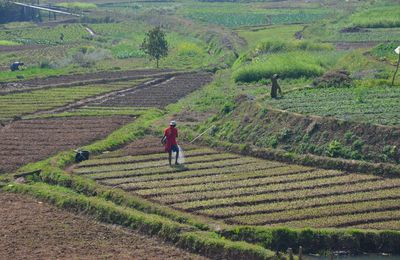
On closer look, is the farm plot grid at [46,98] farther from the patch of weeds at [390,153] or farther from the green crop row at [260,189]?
the patch of weeds at [390,153]

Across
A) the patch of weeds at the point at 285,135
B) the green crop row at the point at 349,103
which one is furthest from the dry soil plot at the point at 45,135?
the patch of weeds at the point at 285,135

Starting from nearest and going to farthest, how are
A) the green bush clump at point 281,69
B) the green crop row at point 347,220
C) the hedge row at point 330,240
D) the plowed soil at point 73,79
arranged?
the hedge row at point 330,240, the green crop row at point 347,220, the green bush clump at point 281,69, the plowed soil at point 73,79

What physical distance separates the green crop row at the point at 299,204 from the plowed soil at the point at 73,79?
84.0ft

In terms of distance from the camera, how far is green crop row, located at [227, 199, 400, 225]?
83.4 ft

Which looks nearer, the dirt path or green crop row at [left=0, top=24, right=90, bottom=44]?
the dirt path

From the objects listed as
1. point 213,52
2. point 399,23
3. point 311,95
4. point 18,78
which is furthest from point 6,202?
point 399,23

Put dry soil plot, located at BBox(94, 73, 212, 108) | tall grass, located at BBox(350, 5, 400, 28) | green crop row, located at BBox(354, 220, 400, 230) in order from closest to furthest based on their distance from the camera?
1. green crop row, located at BBox(354, 220, 400, 230)
2. dry soil plot, located at BBox(94, 73, 212, 108)
3. tall grass, located at BBox(350, 5, 400, 28)

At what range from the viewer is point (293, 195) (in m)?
27.6

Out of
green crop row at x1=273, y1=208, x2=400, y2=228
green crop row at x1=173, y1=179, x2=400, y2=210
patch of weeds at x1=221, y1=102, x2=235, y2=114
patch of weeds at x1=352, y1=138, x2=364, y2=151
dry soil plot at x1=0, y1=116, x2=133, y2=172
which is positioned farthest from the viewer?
patch of weeds at x1=221, y1=102, x2=235, y2=114

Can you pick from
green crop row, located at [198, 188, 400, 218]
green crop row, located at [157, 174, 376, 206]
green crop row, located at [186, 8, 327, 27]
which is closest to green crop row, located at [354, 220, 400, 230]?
green crop row, located at [198, 188, 400, 218]

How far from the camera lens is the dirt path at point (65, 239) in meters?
24.0

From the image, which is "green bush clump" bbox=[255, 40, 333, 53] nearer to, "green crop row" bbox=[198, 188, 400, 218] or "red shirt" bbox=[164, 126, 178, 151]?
"red shirt" bbox=[164, 126, 178, 151]

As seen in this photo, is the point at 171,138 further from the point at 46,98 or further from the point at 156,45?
the point at 156,45

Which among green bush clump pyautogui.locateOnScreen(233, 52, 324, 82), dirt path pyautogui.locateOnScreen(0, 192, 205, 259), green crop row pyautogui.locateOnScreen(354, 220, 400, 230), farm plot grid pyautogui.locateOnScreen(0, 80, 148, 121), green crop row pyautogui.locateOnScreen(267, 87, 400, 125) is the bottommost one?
farm plot grid pyautogui.locateOnScreen(0, 80, 148, 121)
